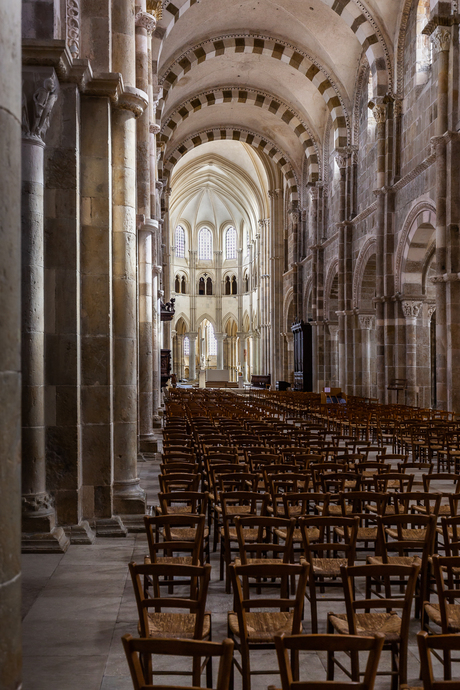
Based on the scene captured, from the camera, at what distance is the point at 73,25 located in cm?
887

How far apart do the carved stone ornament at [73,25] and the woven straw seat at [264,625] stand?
7.16 m

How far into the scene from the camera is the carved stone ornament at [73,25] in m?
8.80

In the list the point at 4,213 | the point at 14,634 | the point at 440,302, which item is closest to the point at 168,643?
the point at 14,634

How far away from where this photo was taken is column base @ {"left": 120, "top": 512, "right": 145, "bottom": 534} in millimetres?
8757

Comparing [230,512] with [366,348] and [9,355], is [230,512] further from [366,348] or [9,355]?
[366,348]

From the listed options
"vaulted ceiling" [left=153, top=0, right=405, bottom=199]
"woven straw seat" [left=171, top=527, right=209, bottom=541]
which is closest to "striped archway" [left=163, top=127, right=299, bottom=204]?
"vaulted ceiling" [left=153, top=0, right=405, bottom=199]

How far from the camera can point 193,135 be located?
45.1 m

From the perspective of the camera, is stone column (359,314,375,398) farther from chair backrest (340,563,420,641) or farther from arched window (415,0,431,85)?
chair backrest (340,563,420,641)

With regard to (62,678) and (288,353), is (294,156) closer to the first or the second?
(288,353)

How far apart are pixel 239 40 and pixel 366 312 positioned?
14293 millimetres

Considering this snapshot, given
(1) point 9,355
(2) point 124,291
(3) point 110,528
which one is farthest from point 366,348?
(1) point 9,355

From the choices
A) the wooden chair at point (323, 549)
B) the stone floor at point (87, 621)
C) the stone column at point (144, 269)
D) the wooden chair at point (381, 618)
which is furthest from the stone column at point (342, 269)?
the wooden chair at point (381, 618)

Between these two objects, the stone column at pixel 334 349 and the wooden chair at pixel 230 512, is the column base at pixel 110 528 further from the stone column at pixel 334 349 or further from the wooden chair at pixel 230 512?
the stone column at pixel 334 349

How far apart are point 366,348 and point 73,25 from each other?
82.8 feet
